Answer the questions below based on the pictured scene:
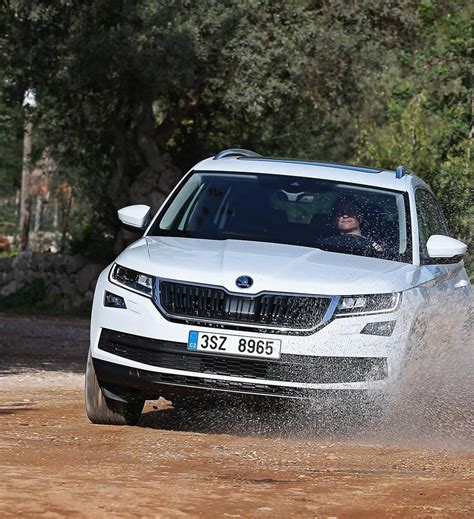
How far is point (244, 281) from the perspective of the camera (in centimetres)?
739

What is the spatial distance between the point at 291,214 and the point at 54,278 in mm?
19087

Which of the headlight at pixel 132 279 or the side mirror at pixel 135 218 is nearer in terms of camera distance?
the headlight at pixel 132 279

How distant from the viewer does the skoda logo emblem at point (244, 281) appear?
7371 millimetres

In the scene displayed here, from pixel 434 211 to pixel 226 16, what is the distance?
13704mm

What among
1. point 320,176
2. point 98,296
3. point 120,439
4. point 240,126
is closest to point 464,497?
point 120,439

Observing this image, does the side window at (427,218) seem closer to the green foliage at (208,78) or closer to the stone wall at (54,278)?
the green foliage at (208,78)

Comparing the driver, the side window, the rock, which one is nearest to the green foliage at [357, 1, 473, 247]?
the side window

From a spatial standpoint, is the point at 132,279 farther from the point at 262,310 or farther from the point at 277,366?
the point at 277,366

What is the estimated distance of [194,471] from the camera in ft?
20.1

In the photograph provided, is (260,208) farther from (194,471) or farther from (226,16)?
(226,16)

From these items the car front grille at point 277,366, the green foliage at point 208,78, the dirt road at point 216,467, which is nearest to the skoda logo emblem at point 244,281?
the car front grille at point 277,366

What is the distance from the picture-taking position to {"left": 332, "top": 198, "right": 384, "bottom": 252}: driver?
27.5 ft

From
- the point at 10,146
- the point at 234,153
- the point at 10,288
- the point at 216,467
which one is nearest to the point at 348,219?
the point at 234,153

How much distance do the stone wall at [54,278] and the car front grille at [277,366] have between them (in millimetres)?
19378
